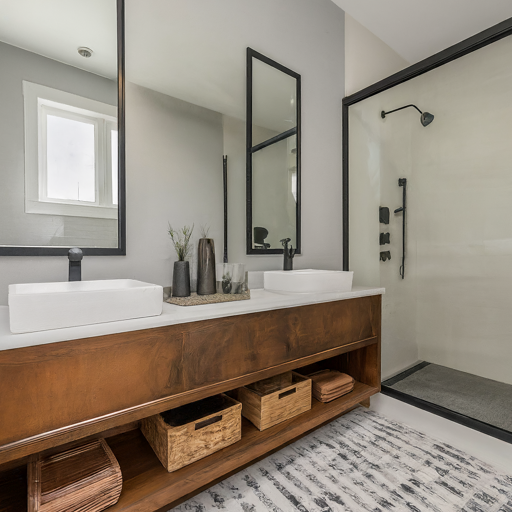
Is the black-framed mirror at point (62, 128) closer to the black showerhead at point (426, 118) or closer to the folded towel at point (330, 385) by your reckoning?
the folded towel at point (330, 385)

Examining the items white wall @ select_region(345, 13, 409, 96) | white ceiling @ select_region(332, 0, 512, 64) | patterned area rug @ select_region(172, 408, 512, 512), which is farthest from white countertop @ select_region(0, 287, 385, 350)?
white ceiling @ select_region(332, 0, 512, 64)

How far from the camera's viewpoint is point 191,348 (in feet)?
3.54

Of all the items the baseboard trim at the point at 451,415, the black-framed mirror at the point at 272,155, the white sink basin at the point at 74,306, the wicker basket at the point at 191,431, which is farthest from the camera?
the black-framed mirror at the point at 272,155

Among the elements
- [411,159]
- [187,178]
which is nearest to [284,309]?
[187,178]

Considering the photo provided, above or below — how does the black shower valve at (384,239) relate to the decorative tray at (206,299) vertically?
above

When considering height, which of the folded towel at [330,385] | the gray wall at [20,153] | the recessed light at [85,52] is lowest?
the folded towel at [330,385]

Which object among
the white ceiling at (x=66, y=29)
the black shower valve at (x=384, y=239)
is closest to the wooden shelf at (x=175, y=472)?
the black shower valve at (x=384, y=239)

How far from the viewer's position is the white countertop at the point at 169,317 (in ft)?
2.64

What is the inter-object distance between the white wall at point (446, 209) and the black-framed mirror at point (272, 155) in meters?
0.54

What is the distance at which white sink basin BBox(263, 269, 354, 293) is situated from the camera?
1521 millimetres

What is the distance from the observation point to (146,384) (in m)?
0.99

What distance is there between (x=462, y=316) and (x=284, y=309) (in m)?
1.35

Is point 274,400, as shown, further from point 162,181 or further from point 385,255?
point 385,255

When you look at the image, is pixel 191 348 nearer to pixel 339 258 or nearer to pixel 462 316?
pixel 339 258
